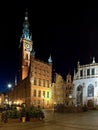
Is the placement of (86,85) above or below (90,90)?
above

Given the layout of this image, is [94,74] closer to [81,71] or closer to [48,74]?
[81,71]

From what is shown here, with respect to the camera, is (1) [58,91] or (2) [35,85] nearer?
(2) [35,85]

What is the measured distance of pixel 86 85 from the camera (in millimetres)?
82250

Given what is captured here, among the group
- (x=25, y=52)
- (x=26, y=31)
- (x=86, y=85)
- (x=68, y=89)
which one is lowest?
(x=68, y=89)

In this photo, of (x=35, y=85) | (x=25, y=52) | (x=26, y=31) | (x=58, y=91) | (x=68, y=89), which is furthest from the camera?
(x=26, y=31)

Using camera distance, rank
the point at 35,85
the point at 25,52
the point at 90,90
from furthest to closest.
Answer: the point at 25,52, the point at 35,85, the point at 90,90

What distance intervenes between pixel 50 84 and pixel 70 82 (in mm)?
7386

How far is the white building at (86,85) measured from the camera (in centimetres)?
7881

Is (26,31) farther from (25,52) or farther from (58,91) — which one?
(58,91)

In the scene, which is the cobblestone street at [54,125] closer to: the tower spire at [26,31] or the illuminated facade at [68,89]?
the illuminated facade at [68,89]

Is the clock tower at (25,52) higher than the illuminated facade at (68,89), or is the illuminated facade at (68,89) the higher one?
the clock tower at (25,52)

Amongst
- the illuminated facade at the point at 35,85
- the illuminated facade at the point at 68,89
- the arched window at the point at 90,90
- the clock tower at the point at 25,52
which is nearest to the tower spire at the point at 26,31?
the clock tower at the point at 25,52

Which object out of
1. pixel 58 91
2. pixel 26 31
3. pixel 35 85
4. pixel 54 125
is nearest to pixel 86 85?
pixel 58 91

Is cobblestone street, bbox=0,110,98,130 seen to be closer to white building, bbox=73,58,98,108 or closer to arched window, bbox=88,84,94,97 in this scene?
white building, bbox=73,58,98,108
